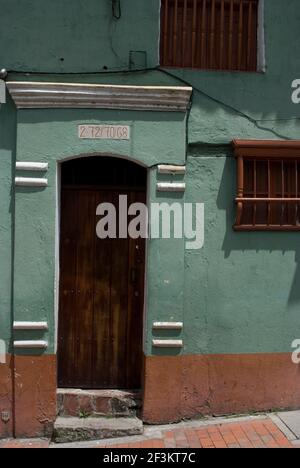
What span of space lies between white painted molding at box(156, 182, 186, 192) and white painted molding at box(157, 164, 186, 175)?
113mm

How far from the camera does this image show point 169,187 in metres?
5.14

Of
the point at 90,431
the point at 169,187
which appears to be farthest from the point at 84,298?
the point at 169,187

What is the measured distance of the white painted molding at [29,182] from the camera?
504 centimetres

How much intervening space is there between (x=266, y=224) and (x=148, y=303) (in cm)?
149

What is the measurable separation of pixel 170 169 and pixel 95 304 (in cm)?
166

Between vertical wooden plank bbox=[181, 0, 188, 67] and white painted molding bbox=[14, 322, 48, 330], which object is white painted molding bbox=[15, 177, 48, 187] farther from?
vertical wooden plank bbox=[181, 0, 188, 67]

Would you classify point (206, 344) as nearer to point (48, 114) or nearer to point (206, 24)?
point (48, 114)

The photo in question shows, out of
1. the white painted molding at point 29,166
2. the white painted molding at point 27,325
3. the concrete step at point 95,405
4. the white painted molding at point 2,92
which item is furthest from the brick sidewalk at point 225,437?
the white painted molding at point 2,92

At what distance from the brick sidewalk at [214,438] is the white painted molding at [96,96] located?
3250mm

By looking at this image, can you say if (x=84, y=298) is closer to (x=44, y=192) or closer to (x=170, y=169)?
(x=44, y=192)

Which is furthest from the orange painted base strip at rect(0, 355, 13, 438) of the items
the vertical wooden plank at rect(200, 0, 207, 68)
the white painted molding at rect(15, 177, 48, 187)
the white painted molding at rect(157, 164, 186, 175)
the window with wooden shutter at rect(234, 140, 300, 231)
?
the vertical wooden plank at rect(200, 0, 207, 68)

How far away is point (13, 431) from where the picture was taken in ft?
16.7

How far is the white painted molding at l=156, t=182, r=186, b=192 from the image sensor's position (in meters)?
5.14

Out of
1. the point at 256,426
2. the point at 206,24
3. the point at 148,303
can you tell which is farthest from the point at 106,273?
the point at 206,24
